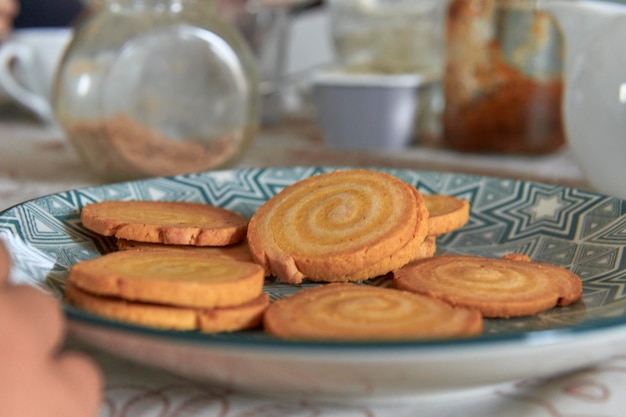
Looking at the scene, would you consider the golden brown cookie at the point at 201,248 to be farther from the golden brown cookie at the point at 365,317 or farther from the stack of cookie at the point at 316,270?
the golden brown cookie at the point at 365,317

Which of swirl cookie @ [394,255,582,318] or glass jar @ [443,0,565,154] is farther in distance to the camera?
glass jar @ [443,0,565,154]

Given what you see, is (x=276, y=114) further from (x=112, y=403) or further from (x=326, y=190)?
(x=112, y=403)

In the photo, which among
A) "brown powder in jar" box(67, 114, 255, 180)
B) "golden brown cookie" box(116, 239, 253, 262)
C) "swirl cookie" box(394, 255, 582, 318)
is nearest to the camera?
"swirl cookie" box(394, 255, 582, 318)

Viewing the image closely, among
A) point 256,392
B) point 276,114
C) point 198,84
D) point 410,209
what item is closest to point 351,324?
point 256,392

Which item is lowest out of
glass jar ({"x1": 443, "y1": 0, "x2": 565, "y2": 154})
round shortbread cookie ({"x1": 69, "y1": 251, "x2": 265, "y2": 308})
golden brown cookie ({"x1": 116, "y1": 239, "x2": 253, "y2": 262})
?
golden brown cookie ({"x1": 116, "y1": 239, "x2": 253, "y2": 262})

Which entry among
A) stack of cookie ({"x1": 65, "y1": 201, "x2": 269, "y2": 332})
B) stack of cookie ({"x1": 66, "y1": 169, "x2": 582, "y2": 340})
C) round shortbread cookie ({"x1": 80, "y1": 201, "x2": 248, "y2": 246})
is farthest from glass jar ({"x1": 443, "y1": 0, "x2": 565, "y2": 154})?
stack of cookie ({"x1": 65, "y1": 201, "x2": 269, "y2": 332})

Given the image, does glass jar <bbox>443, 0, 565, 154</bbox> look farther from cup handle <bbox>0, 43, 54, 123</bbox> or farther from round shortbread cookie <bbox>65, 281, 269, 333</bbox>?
round shortbread cookie <bbox>65, 281, 269, 333</bbox>
